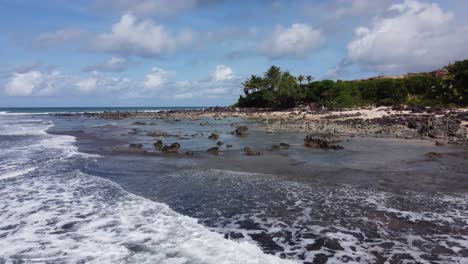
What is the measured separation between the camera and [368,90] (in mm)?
54719

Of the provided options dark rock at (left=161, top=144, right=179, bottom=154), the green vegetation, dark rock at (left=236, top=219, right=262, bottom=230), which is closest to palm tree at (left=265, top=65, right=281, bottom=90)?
the green vegetation

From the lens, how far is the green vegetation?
135 feet

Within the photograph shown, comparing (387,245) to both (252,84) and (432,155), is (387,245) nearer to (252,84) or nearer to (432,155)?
(432,155)

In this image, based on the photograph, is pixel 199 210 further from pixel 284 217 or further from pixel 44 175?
pixel 44 175

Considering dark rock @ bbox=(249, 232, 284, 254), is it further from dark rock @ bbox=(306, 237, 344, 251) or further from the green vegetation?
the green vegetation

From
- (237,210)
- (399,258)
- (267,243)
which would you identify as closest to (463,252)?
(399,258)

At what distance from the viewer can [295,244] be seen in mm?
6875

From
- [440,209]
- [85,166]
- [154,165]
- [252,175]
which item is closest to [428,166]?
[440,209]

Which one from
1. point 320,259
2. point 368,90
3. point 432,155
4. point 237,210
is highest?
point 368,90

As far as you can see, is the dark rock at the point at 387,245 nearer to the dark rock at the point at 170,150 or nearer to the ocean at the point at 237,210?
the ocean at the point at 237,210

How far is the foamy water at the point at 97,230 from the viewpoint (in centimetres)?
644

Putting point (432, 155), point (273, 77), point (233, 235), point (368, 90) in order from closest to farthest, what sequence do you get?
point (233, 235)
point (432, 155)
point (368, 90)
point (273, 77)

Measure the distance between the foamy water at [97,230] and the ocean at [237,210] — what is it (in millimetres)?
26

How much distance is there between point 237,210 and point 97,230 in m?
3.24
